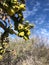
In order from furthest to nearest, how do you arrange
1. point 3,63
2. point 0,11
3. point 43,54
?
point 43,54, point 3,63, point 0,11

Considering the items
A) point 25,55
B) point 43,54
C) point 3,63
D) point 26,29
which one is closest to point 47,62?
point 43,54

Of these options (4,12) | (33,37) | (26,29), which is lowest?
(26,29)

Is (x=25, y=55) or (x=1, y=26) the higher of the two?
(x=25, y=55)

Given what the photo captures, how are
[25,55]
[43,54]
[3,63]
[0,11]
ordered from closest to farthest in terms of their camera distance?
1. [0,11]
2. [3,63]
3. [25,55]
4. [43,54]

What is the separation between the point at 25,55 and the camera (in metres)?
17.1

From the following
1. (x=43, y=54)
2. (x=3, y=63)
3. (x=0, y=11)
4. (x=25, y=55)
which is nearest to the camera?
(x=0, y=11)

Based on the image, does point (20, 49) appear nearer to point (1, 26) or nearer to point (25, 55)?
point (25, 55)

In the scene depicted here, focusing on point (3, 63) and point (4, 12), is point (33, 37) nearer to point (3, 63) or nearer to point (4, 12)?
point (3, 63)

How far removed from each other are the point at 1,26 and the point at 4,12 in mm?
272

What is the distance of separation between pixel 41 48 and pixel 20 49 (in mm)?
2024

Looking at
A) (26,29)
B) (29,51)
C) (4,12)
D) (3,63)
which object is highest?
(29,51)

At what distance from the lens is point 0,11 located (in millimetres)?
4148

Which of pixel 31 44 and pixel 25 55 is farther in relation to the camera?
pixel 31 44

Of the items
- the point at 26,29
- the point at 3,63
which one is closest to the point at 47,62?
the point at 3,63
